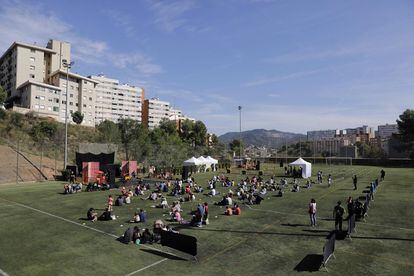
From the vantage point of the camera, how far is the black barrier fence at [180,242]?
1605 centimetres

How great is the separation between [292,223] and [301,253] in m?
6.15

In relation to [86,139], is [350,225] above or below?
below

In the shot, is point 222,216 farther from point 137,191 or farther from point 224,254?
point 137,191

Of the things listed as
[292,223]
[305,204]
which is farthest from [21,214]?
[305,204]

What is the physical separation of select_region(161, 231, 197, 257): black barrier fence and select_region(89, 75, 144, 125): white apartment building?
151500mm

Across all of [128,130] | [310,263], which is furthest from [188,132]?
[310,263]

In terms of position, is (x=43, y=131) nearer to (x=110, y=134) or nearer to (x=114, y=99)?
(x=110, y=134)

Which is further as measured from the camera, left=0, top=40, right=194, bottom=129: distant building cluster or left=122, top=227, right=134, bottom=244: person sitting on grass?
left=0, top=40, right=194, bottom=129: distant building cluster

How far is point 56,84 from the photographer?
323 feet

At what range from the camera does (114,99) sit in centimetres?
17112

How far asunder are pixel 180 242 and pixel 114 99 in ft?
532

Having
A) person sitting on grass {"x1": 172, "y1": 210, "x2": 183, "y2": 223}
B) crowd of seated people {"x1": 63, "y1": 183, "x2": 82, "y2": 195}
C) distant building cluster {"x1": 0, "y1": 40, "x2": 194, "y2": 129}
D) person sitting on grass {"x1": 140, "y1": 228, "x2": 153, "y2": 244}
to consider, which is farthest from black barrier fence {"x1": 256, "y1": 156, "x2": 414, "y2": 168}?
person sitting on grass {"x1": 140, "y1": 228, "x2": 153, "y2": 244}

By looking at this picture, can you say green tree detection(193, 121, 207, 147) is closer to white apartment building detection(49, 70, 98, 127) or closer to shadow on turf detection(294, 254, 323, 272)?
white apartment building detection(49, 70, 98, 127)

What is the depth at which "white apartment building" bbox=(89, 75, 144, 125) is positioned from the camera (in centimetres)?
16650
